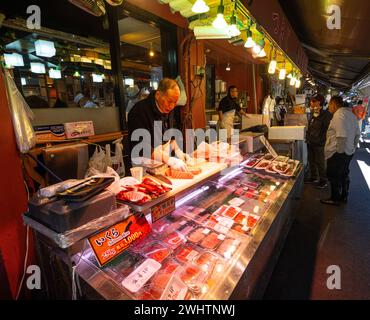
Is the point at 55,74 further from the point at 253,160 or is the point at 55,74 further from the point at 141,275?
the point at 253,160

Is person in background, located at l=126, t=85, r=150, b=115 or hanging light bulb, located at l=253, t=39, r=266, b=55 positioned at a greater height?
hanging light bulb, located at l=253, t=39, r=266, b=55

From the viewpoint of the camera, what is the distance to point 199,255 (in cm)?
162

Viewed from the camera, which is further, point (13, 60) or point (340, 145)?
point (340, 145)

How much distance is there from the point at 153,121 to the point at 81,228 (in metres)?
1.54

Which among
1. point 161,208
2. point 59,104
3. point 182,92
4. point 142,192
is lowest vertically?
point 161,208

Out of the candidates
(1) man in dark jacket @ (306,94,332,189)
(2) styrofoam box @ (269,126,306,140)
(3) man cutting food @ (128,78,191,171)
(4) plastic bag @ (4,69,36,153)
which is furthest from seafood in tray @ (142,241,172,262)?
(1) man in dark jacket @ (306,94,332,189)

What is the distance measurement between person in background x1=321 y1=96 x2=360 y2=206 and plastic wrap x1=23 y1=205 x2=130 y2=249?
173 inches

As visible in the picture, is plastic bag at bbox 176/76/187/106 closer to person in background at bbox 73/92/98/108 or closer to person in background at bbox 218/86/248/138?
person in background at bbox 73/92/98/108

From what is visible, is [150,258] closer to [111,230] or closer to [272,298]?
[111,230]

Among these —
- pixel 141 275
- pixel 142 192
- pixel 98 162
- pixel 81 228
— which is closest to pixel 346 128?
pixel 142 192

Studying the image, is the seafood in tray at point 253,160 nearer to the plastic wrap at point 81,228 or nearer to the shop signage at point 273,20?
the shop signage at point 273,20

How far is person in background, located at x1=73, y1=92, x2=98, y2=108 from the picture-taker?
2.72 metres

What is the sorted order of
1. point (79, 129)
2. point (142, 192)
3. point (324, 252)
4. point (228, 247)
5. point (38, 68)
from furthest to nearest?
point (324, 252), point (79, 129), point (38, 68), point (228, 247), point (142, 192)

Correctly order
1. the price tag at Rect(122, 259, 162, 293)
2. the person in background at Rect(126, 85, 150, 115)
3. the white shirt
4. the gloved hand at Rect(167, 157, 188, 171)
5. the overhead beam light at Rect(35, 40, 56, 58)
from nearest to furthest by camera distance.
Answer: the price tag at Rect(122, 259, 162, 293) → the gloved hand at Rect(167, 157, 188, 171) → the overhead beam light at Rect(35, 40, 56, 58) → the person in background at Rect(126, 85, 150, 115) → the white shirt
